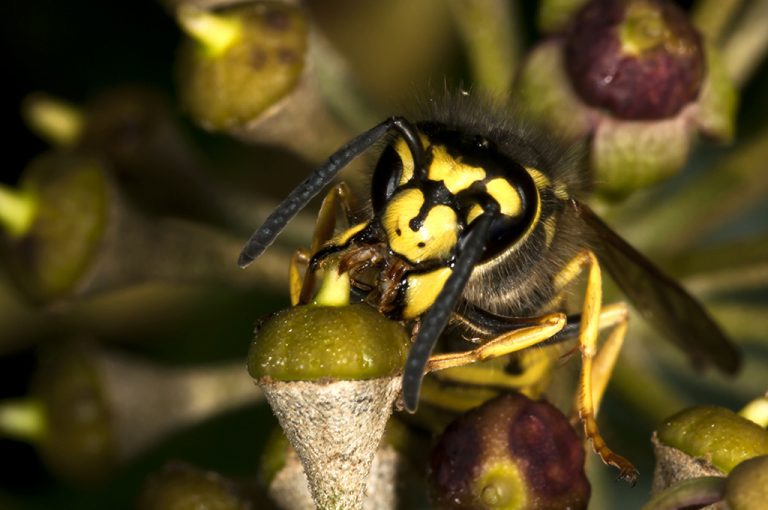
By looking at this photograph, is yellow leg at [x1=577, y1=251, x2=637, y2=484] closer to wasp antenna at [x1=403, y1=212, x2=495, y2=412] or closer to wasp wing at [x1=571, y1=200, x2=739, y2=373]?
wasp wing at [x1=571, y1=200, x2=739, y2=373]

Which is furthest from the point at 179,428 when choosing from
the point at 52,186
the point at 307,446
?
the point at 307,446

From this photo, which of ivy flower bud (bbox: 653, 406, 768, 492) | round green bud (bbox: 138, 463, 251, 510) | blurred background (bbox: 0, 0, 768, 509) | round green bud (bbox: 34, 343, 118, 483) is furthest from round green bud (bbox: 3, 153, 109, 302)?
ivy flower bud (bbox: 653, 406, 768, 492)

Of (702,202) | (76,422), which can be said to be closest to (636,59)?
(702,202)

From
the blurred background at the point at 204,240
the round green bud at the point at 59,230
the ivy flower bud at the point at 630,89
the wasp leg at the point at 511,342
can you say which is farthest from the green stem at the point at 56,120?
the wasp leg at the point at 511,342

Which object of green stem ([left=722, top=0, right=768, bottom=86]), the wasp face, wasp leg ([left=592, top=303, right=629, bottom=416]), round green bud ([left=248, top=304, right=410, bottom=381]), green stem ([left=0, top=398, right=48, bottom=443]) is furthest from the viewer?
green stem ([left=722, top=0, right=768, bottom=86])

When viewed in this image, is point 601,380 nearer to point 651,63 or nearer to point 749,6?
point 651,63

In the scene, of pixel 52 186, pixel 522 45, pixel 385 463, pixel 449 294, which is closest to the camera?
pixel 449 294

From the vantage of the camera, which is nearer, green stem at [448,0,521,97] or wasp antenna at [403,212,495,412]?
wasp antenna at [403,212,495,412]
